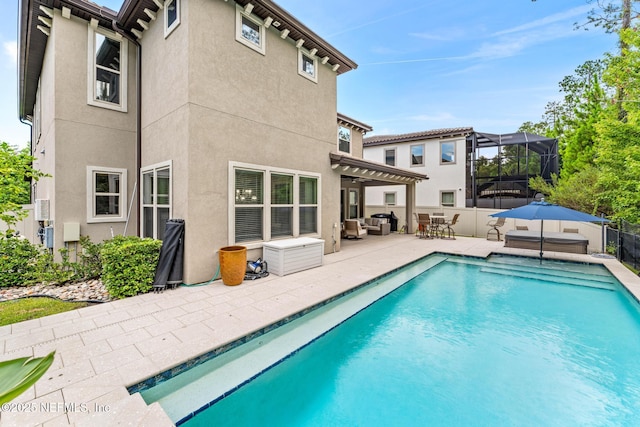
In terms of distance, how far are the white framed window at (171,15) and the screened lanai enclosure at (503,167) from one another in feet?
55.4

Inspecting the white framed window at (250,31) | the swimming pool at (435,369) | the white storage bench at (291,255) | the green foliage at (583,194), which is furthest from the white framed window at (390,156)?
the swimming pool at (435,369)

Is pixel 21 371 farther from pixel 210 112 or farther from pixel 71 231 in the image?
pixel 71 231

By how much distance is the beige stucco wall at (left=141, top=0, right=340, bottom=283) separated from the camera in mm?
5859

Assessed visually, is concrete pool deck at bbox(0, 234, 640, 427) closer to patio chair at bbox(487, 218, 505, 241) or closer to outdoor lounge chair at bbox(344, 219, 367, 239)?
outdoor lounge chair at bbox(344, 219, 367, 239)

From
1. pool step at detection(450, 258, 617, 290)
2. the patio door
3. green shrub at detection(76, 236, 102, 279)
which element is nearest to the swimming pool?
pool step at detection(450, 258, 617, 290)

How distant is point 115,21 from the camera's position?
7.04 meters

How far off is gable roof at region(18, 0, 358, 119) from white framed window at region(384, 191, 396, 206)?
1248 cm

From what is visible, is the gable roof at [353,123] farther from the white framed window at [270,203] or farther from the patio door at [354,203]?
the white framed window at [270,203]

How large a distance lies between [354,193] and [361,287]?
446 inches

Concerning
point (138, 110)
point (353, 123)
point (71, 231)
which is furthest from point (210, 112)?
point (353, 123)

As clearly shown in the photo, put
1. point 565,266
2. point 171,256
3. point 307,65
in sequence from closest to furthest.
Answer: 1. point 171,256
2. point 307,65
3. point 565,266

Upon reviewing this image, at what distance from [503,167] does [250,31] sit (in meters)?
19.9

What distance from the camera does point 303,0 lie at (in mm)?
11398

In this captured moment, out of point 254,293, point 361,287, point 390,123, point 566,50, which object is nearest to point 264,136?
point 254,293
